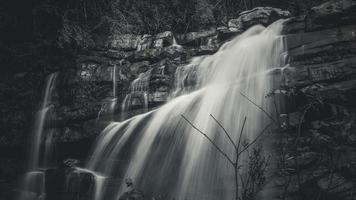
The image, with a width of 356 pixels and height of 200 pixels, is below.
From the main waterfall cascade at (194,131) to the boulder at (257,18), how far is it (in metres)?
1.75

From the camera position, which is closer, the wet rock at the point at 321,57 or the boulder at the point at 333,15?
the wet rock at the point at 321,57

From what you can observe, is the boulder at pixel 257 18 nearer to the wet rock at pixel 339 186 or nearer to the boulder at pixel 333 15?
the boulder at pixel 333 15

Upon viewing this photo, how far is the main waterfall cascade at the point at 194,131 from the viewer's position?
750 centimetres

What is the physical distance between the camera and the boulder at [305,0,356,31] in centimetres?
909

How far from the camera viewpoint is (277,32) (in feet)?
35.8

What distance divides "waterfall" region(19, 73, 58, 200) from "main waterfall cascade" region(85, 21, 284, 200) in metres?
1.45

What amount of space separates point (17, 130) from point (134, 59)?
159 inches

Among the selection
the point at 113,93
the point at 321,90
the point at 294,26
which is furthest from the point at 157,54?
the point at 321,90

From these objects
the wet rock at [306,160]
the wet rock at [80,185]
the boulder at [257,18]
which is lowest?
the wet rock at [80,185]

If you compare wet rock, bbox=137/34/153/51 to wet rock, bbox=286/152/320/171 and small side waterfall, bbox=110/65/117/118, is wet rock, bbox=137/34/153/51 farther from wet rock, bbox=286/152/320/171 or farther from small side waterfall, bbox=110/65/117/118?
wet rock, bbox=286/152/320/171

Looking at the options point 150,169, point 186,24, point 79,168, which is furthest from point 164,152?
point 186,24

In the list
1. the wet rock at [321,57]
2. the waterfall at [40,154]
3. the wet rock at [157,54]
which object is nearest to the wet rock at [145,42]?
the wet rock at [157,54]

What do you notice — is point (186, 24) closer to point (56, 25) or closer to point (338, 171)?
point (56, 25)

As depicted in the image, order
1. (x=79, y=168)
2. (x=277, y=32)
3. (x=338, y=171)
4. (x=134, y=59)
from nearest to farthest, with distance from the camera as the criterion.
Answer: (x=338, y=171) < (x=79, y=168) < (x=277, y=32) < (x=134, y=59)
